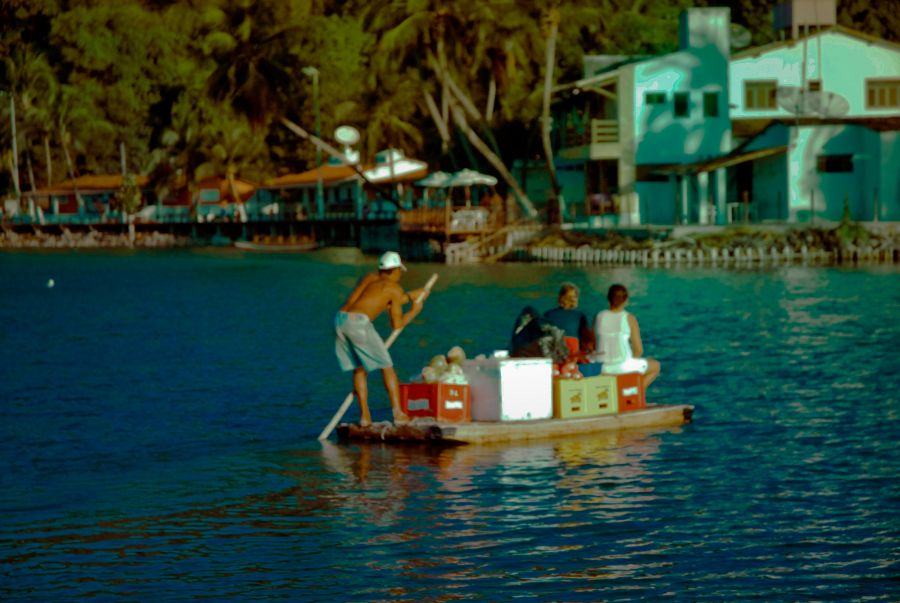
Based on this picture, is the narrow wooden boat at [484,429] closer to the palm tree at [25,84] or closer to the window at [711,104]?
the window at [711,104]

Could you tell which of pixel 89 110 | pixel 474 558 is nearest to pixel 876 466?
pixel 474 558

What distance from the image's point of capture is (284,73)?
3442 inches

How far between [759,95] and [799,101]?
4710 mm

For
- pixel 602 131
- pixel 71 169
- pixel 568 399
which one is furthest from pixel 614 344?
pixel 71 169

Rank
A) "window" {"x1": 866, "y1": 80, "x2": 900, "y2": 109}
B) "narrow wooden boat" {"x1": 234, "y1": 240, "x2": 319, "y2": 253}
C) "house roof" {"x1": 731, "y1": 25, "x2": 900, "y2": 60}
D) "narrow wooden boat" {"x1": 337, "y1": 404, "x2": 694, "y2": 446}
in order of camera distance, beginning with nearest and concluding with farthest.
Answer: "narrow wooden boat" {"x1": 337, "y1": 404, "x2": 694, "y2": 446} < "house roof" {"x1": 731, "y1": 25, "x2": 900, "y2": 60} < "window" {"x1": 866, "y1": 80, "x2": 900, "y2": 109} < "narrow wooden boat" {"x1": 234, "y1": 240, "x2": 319, "y2": 253}

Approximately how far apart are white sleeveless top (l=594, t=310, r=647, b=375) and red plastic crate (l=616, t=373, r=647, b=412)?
3.5 inches

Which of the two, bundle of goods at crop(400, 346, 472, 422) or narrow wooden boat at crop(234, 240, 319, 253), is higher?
narrow wooden boat at crop(234, 240, 319, 253)

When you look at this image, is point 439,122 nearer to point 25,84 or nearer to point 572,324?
point 25,84

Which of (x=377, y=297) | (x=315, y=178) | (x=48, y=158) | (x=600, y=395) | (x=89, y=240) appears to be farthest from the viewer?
(x=48, y=158)

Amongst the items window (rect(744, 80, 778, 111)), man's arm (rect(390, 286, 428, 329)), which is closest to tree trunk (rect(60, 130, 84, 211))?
window (rect(744, 80, 778, 111))

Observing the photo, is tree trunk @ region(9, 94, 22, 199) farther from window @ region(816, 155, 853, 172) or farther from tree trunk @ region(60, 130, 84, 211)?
window @ region(816, 155, 853, 172)

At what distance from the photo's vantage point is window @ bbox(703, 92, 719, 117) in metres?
73.3

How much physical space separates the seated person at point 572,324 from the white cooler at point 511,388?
2.11ft

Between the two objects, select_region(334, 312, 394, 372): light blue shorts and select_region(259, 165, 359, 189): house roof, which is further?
select_region(259, 165, 359, 189): house roof
